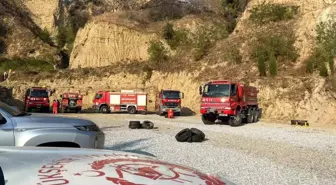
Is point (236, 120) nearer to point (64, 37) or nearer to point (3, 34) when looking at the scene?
point (3, 34)

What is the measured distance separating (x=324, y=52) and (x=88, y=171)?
3840cm

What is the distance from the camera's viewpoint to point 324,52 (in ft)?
124

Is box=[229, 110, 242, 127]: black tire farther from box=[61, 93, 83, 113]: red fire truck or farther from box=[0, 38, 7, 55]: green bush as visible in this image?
box=[0, 38, 7, 55]: green bush

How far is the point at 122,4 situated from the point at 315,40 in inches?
1924

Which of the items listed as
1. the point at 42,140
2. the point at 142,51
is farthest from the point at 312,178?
the point at 142,51

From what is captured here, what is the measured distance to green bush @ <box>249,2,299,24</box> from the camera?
158 feet

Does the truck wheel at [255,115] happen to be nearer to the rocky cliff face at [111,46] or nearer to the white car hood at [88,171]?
the white car hood at [88,171]

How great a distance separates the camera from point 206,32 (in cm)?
5422

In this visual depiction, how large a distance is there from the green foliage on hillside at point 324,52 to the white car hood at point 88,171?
118 ft

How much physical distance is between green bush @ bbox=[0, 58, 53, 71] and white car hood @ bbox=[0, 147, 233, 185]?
65829mm

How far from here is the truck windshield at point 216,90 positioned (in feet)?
84.3

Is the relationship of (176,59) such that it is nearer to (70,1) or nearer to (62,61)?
(62,61)

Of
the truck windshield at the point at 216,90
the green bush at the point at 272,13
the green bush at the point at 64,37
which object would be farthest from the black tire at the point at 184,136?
the green bush at the point at 64,37

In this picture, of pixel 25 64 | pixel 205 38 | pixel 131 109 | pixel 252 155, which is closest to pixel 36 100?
pixel 131 109
